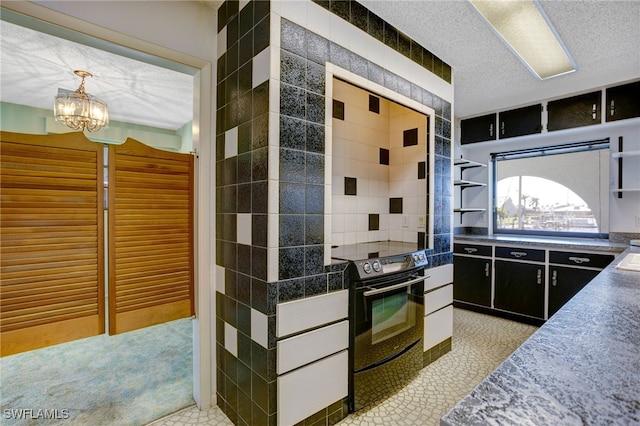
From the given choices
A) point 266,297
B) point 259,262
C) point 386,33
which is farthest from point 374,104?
point 266,297

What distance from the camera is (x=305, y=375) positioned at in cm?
163

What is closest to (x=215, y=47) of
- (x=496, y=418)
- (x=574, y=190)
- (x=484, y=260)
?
(x=496, y=418)

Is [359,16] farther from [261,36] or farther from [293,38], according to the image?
[261,36]

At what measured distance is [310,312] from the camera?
1643 millimetres

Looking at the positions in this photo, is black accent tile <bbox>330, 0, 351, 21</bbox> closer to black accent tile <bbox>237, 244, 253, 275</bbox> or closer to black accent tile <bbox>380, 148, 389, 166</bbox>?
black accent tile <bbox>380, 148, 389, 166</bbox>

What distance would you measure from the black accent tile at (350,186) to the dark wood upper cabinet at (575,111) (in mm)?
2582

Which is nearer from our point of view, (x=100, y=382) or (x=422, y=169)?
(x=100, y=382)

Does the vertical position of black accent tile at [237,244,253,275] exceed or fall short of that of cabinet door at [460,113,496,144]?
it falls short

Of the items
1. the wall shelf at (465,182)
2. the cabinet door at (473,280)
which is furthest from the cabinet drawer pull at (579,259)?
the wall shelf at (465,182)

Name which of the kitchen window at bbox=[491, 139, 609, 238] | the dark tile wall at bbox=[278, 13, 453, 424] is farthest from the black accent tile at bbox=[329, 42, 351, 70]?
the kitchen window at bbox=[491, 139, 609, 238]

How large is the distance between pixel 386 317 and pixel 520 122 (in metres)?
3.15

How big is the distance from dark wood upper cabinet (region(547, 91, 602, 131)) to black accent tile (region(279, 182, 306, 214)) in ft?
11.1

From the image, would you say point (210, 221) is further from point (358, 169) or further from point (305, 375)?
point (358, 169)

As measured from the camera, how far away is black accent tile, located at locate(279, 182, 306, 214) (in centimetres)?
155
